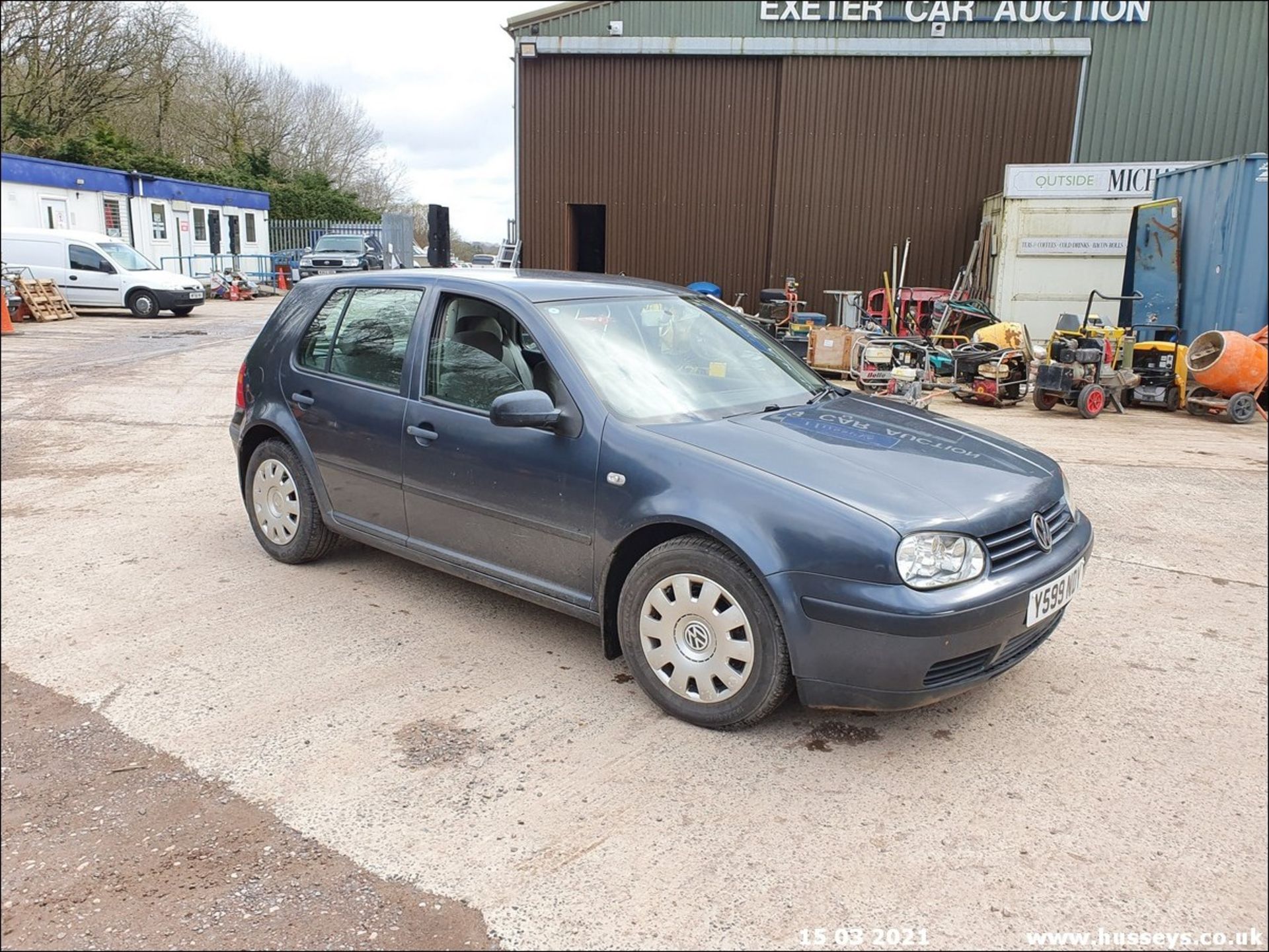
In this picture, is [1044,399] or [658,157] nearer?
[1044,399]

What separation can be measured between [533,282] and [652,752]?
2.15 meters

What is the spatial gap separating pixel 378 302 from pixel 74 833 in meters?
2.65

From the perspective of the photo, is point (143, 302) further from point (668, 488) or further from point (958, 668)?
point (958, 668)

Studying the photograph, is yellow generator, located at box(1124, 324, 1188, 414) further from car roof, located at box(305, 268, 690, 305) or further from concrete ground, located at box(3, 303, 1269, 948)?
car roof, located at box(305, 268, 690, 305)

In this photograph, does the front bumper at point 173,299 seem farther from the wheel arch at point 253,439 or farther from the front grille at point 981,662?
the front grille at point 981,662

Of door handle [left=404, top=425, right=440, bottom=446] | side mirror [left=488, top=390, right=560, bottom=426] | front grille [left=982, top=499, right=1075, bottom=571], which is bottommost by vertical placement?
front grille [left=982, top=499, right=1075, bottom=571]

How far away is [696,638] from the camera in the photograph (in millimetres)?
3221

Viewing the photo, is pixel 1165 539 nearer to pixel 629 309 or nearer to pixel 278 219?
pixel 629 309

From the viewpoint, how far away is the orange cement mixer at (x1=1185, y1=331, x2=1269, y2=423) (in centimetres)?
966

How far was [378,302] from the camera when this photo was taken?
4508 mm

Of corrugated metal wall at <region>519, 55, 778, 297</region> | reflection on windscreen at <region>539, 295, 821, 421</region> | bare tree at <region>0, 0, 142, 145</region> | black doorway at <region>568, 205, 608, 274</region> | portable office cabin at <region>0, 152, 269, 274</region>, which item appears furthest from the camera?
portable office cabin at <region>0, 152, 269, 274</region>

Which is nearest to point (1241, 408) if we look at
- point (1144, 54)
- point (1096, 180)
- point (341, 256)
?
point (1096, 180)

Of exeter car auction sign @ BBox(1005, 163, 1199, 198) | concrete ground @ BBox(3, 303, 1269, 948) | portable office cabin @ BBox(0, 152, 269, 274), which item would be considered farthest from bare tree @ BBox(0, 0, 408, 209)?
exeter car auction sign @ BBox(1005, 163, 1199, 198)

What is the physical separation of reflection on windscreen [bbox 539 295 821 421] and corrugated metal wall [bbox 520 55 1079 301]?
47.7 ft
